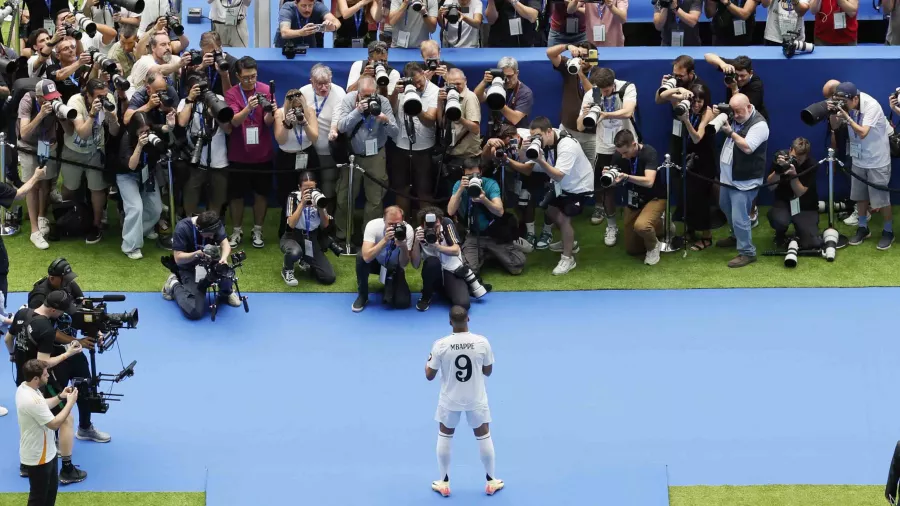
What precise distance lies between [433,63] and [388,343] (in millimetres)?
3266

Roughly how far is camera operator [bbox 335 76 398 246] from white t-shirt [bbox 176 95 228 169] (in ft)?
4.23

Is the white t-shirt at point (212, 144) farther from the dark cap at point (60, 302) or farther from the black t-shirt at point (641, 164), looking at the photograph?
the black t-shirt at point (641, 164)

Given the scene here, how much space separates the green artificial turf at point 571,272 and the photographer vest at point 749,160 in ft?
3.28

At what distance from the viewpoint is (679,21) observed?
18.0 metres

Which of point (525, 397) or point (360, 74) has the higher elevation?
point (360, 74)

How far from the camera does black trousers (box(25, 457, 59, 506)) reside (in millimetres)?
11883

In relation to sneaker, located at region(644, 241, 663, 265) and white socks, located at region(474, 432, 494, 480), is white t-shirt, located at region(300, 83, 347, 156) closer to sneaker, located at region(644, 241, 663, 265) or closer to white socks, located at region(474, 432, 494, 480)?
sneaker, located at region(644, 241, 663, 265)

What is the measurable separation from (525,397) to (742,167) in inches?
157

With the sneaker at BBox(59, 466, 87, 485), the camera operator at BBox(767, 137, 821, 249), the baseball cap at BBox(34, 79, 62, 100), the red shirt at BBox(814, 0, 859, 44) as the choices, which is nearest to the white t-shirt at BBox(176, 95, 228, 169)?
the baseball cap at BBox(34, 79, 62, 100)

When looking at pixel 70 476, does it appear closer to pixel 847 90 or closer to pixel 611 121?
pixel 611 121

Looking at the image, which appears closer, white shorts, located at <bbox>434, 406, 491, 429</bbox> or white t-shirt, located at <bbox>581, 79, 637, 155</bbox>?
white shorts, located at <bbox>434, 406, 491, 429</bbox>

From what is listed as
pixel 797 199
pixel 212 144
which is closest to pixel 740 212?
pixel 797 199

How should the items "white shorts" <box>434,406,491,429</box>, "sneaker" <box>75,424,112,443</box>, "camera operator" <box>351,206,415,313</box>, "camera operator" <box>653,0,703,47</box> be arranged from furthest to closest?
"camera operator" <box>653,0,703,47</box> < "camera operator" <box>351,206,415,313</box> < "sneaker" <box>75,424,112,443</box> < "white shorts" <box>434,406,491,429</box>

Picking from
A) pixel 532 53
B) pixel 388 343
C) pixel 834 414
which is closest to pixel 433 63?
pixel 532 53
